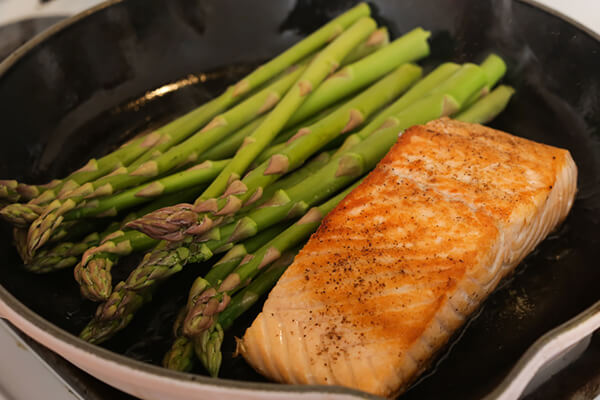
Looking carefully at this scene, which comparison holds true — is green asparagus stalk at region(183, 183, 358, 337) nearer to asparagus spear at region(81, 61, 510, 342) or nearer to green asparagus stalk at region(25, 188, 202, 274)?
asparagus spear at region(81, 61, 510, 342)

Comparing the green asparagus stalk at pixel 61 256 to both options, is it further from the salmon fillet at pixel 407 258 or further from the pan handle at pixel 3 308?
the salmon fillet at pixel 407 258

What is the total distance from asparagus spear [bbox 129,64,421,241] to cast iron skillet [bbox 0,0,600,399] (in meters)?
0.30

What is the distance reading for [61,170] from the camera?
2340 mm

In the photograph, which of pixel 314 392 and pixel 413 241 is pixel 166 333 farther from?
pixel 413 241

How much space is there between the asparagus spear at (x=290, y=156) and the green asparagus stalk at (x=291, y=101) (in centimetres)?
6

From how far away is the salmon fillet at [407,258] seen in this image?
1.52m

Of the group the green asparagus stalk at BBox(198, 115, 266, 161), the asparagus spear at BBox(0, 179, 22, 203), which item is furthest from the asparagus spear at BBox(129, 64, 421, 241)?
the asparagus spear at BBox(0, 179, 22, 203)

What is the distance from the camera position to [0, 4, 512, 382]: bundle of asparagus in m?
1.73

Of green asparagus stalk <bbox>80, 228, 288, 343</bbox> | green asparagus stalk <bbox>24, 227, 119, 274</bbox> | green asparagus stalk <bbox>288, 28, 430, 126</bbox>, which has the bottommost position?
green asparagus stalk <bbox>80, 228, 288, 343</bbox>

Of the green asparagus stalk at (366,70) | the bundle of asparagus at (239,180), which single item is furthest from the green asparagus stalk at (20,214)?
the green asparagus stalk at (366,70)

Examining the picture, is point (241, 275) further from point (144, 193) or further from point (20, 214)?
point (20, 214)

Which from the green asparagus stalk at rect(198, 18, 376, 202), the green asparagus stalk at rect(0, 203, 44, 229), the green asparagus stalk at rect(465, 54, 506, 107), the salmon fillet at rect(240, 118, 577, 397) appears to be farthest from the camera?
the green asparagus stalk at rect(465, 54, 506, 107)

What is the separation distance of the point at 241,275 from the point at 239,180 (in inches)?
13.8

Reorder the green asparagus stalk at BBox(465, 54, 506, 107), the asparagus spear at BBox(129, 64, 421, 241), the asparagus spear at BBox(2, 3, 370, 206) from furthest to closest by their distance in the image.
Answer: the green asparagus stalk at BBox(465, 54, 506, 107) → the asparagus spear at BBox(2, 3, 370, 206) → the asparagus spear at BBox(129, 64, 421, 241)
